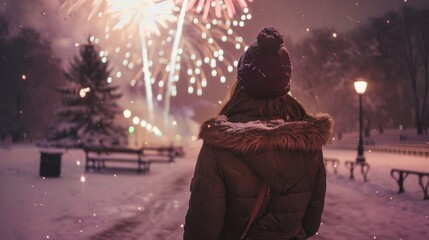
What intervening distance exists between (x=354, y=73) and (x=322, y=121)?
166ft

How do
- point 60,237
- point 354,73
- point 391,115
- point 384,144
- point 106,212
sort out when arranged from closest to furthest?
point 60,237
point 106,212
point 384,144
point 354,73
point 391,115

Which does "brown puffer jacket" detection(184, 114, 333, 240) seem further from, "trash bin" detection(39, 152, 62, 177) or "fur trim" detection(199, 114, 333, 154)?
"trash bin" detection(39, 152, 62, 177)

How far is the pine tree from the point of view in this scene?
44.6 m

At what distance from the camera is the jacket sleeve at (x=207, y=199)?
8.15ft

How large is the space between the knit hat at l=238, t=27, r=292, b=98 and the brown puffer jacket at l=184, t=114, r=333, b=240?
0.61 feet

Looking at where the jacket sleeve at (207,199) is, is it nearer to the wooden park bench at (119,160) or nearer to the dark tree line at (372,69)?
the wooden park bench at (119,160)

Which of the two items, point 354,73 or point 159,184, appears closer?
point 159,184

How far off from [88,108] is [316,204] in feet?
147

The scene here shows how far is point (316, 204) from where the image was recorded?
9.53 ft

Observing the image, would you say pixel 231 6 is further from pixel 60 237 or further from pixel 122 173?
pixel 60 237

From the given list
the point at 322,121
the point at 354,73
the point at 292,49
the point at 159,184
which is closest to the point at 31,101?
the point at 292,49

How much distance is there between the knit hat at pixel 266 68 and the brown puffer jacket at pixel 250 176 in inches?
7.4

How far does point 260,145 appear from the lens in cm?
250


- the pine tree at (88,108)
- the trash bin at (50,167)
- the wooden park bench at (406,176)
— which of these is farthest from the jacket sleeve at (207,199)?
the pine tree at (88,108)
